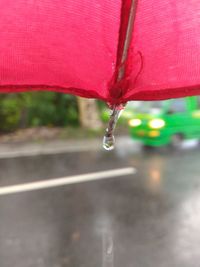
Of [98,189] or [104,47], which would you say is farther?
[98,189]

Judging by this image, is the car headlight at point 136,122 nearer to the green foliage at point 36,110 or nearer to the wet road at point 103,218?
the wet road at point 103,218

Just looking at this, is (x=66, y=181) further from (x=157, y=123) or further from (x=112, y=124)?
(x=112, y=124)

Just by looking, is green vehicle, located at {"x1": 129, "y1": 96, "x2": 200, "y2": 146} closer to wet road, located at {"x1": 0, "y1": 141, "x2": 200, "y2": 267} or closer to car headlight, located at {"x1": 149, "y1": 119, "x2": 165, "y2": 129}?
car headlight, located at {"x1": 149, "y1": 119, "x2": 165, "y2": 129}

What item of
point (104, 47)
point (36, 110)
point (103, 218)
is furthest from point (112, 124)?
point (36, 110)

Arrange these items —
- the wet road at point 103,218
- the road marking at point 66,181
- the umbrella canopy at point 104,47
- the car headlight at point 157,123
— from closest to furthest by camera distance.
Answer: the umbrella canopy at point 104,47 < the wet road at point 103,218 < the road marking at point 66,181 < the car headlight at point 157,123

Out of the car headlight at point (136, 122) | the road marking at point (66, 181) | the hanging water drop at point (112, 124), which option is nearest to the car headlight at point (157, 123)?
the car headlight at point (136, 122)

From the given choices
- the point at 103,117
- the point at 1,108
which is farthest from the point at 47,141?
the point at 103,117

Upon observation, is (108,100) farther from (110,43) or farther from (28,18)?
(28,18)
